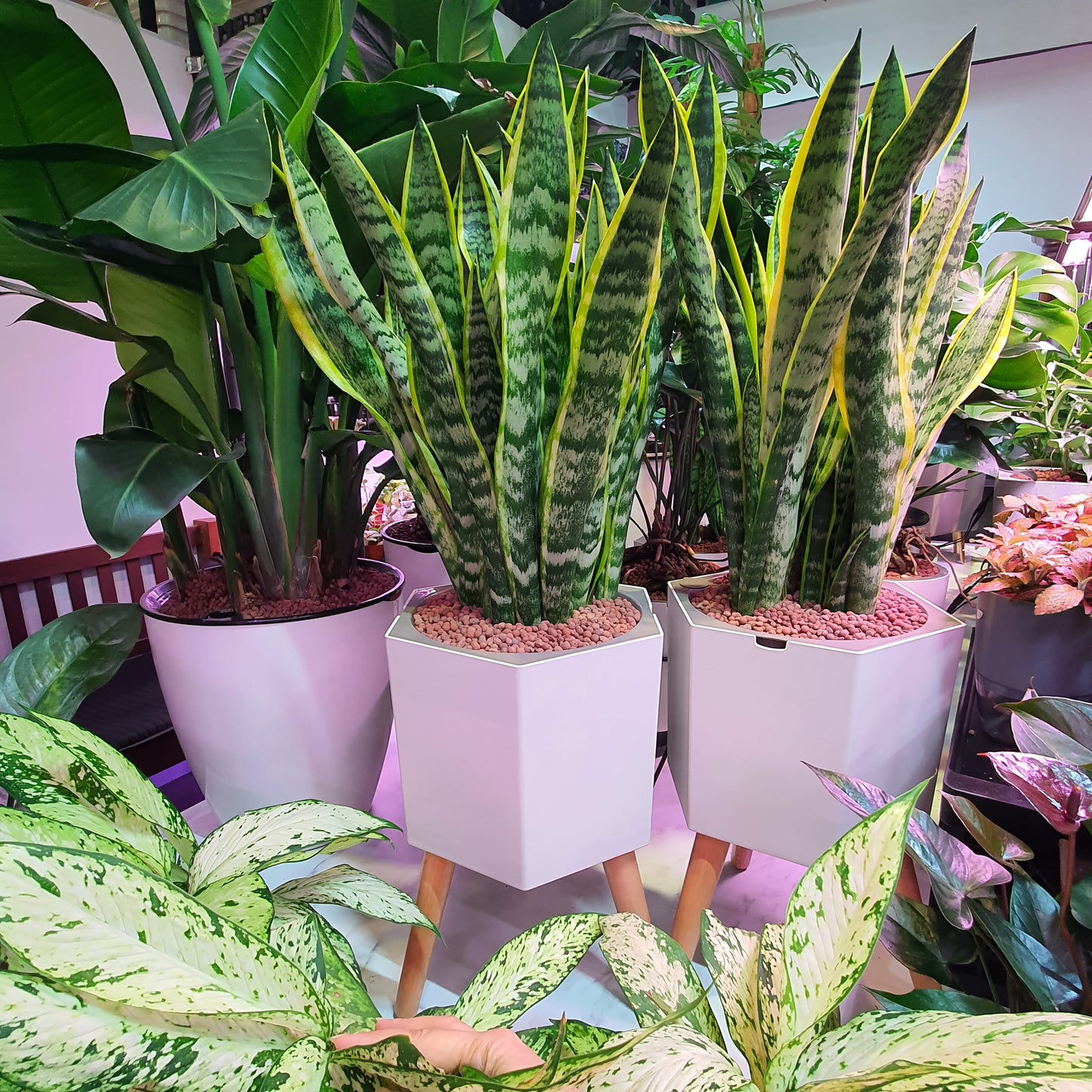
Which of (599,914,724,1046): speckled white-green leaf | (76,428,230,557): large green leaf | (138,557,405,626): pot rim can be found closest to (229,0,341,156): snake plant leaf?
(76,428,230,557): large green leaf

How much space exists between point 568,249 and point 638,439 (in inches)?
6.9

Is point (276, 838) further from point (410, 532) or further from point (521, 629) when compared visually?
point (410, 532)

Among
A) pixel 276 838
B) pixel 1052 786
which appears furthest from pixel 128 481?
pixel 1052 786

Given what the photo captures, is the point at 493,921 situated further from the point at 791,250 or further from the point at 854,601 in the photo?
the point at 791,250

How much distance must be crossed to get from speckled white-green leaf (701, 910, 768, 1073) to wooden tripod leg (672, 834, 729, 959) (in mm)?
216

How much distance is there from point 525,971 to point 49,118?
2.34 ft

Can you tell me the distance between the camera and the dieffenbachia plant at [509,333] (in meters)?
0.46

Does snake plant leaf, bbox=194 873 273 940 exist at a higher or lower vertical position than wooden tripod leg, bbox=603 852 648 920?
higher

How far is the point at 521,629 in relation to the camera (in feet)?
1.79

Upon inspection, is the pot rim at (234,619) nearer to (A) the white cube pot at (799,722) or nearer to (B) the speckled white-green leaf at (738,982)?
(A) the white cube pot at (799,722)

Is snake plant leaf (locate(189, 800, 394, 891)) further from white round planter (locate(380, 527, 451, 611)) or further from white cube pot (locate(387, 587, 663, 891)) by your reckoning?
white round planter (locate(380, 527, 451, 611))

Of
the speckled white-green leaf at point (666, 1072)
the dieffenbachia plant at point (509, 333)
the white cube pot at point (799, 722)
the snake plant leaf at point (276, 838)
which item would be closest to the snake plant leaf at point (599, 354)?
the dieffenbachia plant at point (509, 333)

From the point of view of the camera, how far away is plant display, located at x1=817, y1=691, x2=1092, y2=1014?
347 millimetres

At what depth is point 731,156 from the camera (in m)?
1.00
